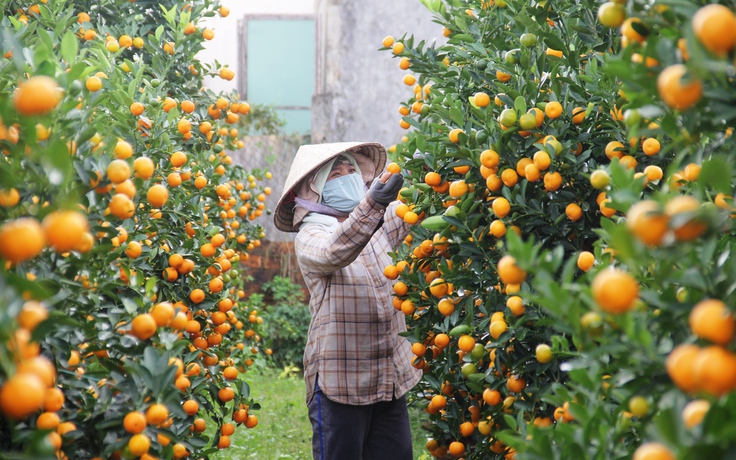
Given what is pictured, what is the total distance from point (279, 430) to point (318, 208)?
2446 millimetres

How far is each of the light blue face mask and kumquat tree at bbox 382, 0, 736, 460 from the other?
0.39 m

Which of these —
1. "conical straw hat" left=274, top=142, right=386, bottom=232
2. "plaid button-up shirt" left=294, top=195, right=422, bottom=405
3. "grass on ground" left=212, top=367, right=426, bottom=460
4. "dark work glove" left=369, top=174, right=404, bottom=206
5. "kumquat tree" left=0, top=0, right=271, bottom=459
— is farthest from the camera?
"grass on ground" left=212, top=367, right=426, bottom=460

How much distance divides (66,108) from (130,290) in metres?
0.59

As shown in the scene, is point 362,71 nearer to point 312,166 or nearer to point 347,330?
point 312,166

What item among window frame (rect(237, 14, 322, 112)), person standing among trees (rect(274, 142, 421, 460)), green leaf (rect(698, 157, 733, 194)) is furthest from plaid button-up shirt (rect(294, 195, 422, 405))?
window frame (rect(237, 14, 322, 112))

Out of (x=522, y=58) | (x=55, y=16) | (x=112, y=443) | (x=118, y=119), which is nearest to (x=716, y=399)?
(x=112, y=443)

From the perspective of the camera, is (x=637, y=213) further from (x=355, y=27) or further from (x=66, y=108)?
(x=355, y=27)

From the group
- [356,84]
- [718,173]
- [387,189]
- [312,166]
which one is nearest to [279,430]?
[312,166]

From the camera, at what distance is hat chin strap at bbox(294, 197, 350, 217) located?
10.3 feet

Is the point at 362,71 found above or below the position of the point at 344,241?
above

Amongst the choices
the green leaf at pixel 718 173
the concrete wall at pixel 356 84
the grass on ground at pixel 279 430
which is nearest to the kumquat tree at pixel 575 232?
the green leaf at pixel 718 173

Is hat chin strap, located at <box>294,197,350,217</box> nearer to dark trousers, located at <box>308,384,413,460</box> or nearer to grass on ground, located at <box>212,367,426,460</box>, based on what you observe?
dark trousers, located at <box>308,384,413,460</box>

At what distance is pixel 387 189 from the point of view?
8.66 ft

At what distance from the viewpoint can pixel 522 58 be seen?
2.05 meters
